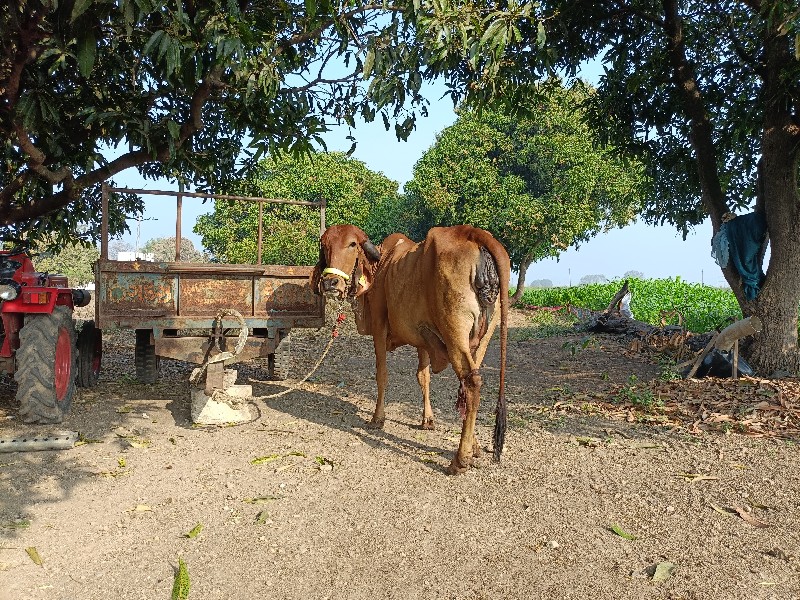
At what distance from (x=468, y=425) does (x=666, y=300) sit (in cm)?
1598

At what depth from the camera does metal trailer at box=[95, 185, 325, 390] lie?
6125 mm

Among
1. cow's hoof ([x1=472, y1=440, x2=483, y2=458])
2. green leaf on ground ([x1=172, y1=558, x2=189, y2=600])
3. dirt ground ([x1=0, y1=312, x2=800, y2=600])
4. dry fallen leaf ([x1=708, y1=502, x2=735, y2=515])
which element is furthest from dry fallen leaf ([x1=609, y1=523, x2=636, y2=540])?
green leaf on ground ([x1=172, y1=558, x2=189, y2=600])

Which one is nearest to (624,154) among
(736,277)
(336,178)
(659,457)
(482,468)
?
(736,277)

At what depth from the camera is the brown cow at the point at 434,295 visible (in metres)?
4.86

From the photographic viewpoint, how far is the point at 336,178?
96.9 feet

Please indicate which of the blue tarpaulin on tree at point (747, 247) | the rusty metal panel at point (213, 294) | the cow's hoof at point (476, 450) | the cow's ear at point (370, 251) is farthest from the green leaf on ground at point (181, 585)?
the blue tarpaulin on tree at point (747, 247)

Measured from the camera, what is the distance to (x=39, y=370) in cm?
538

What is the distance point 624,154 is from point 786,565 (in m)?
8.11

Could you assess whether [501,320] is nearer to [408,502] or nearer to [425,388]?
[408,502]

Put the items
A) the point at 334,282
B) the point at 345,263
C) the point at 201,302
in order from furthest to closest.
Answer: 1. the point at 201,302
2. the point at 345,263
3. the point at 334,282

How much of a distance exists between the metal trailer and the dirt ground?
770 mm

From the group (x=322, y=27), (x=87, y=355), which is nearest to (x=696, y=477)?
(x=322, y=27)

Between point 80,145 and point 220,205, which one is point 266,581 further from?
point 220,205

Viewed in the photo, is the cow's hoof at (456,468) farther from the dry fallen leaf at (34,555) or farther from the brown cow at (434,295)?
the dry fallen leaf at (34,555)
